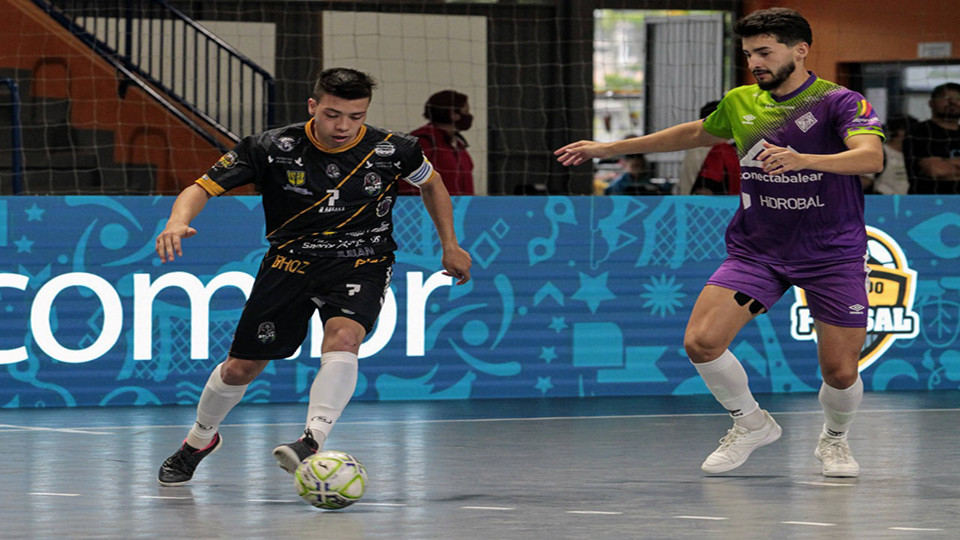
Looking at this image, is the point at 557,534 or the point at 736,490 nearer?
the point at 557,534

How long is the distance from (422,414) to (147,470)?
8.88 feet

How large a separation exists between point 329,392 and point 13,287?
451cm

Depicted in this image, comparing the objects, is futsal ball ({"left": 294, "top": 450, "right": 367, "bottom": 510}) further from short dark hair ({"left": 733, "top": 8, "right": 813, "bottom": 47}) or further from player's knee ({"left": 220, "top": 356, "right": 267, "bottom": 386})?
short dark hair ({"left": 733, "top": 8, "right": 813, "bottom": 47})

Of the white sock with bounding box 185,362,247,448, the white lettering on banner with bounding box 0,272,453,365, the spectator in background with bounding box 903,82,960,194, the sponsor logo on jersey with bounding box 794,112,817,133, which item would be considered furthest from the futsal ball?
the spectator in background with bounding box 903,82,960,194

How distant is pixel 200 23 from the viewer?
54.7 ft

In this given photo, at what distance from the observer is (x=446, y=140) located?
470 inches

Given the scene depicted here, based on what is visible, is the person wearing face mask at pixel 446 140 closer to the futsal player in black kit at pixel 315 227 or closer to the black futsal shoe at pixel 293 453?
the futsal player in black kit at pixel 315 227

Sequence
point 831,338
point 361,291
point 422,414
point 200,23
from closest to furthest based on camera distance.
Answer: point 361,291 → point 831,338 → point 422,414 → point 200,23

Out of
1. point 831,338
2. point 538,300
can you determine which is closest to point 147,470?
point 831,338

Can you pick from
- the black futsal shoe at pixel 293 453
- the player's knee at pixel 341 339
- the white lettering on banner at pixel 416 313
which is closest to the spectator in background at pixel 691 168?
A: the white lettering on banner at pixel 416 313

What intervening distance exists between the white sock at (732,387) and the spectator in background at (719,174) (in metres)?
4.72

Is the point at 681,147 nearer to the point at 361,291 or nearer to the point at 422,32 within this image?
the point at 361,291

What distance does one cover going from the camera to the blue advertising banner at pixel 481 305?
33.0 ft

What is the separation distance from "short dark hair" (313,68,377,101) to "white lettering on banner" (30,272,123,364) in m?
4.27
